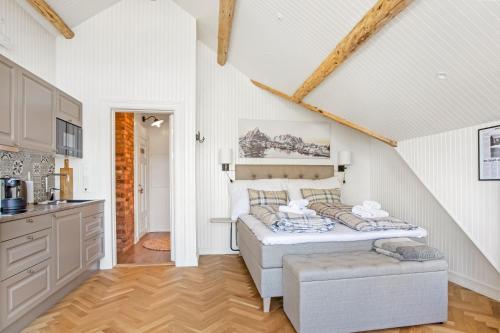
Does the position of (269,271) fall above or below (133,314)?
above

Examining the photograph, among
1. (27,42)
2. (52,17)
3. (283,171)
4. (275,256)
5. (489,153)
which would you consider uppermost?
(52,17)

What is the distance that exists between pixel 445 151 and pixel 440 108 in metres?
0.54

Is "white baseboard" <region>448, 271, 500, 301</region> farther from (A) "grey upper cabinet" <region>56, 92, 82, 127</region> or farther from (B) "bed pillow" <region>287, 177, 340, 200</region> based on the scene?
(A) "grey upper cabinet" <region>56, 92, 82, 127</region>

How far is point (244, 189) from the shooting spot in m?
3.92

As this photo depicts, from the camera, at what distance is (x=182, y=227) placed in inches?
140

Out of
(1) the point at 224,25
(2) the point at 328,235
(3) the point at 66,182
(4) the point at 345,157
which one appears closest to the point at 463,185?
(2) the point at 328,235

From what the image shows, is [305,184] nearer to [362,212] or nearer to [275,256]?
[362,212]

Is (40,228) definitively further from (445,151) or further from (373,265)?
(445,151)

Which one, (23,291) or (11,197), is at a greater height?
(11,197)

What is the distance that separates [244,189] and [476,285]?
2716 millimetres

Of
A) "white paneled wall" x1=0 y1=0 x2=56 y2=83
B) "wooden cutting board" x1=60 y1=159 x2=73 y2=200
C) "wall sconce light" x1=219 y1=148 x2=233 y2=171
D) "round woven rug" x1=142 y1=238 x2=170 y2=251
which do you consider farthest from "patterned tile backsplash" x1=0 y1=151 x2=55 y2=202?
"wall sconce light" x1=219 y1=148 x2=233 y2=171

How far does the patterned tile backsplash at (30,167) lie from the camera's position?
8.23ft

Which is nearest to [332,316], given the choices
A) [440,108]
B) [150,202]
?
[440,108]

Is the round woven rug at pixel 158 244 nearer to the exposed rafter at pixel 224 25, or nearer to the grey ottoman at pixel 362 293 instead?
the grey ottoman at pixel 362 293
